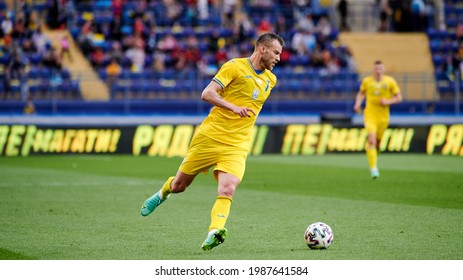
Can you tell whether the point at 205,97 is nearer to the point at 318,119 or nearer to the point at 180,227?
the point at 180,227

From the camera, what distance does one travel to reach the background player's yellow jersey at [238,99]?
10.1m

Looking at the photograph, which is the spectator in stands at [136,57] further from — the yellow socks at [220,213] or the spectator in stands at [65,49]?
the yellow socks at [220,213]

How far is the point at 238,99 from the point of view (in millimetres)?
10133

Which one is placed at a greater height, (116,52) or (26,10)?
(26,10)

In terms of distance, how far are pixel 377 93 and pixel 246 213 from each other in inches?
315

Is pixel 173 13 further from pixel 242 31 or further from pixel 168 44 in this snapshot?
pixel 242 31

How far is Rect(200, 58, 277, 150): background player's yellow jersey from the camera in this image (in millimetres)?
10086

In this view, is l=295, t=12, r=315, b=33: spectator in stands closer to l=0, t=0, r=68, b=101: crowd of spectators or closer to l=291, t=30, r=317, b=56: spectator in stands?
l=291, t=30, r=317, b=56: spectator in stands

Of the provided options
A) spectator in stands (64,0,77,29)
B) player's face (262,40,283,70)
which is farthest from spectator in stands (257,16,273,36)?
player's face (262,40,283,70)

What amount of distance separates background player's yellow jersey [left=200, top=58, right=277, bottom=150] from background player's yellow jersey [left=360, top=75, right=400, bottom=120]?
1049cm

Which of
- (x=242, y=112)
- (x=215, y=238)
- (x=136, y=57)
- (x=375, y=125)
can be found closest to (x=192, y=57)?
(x=136, y=57)

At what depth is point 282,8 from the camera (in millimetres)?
38031

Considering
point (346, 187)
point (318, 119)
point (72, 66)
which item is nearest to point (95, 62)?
point (72, 66)

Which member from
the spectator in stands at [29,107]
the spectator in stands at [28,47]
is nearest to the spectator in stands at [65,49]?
the spectator in stands at [28,47]
